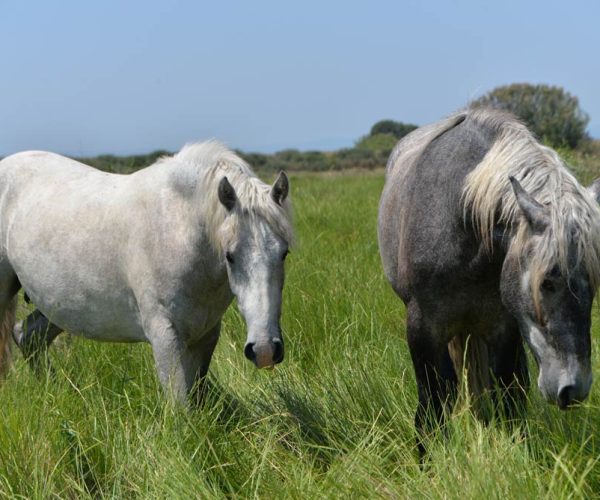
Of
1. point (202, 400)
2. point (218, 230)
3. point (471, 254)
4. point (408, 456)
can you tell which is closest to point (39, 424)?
point (202, 400)

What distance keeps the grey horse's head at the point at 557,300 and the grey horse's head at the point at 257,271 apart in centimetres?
100

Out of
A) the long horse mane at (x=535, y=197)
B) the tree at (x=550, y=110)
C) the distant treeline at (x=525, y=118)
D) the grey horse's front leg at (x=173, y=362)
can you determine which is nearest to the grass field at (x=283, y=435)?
the grey horse's front leg at (x=173, y=362)

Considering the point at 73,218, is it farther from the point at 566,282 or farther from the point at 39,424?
the point at 566,282

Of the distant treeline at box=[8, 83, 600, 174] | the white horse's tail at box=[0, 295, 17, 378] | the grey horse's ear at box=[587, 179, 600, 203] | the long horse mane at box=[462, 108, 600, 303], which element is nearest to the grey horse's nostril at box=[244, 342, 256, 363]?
the long horse mane at box=[462, 108, 600, 303]

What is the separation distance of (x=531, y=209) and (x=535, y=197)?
0.46ft

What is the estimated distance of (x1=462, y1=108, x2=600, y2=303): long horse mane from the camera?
287cm

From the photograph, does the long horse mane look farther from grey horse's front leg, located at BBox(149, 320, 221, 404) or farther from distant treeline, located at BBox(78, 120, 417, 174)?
distant treeline, located at BBox(78, 120, 417, 174)

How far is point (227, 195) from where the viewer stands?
356 centimetres

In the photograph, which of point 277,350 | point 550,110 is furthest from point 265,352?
point 550,110

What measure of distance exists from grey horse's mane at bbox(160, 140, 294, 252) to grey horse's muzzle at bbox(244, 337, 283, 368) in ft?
1.50

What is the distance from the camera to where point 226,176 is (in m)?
3.62

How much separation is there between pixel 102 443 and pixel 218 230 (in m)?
0.98

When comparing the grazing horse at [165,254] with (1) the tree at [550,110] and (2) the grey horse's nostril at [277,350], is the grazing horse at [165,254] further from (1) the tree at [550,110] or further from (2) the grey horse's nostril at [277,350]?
(1) the tree at [550,110]

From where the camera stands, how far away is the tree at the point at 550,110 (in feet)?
73.5
